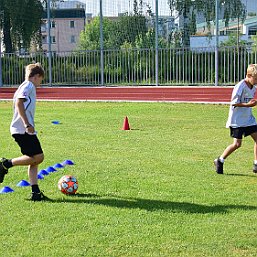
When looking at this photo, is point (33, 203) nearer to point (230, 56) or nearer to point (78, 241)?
point (78, 241)

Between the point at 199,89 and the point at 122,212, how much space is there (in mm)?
24021

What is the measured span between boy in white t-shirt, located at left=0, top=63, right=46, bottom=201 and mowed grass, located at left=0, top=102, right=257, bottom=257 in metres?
0.34

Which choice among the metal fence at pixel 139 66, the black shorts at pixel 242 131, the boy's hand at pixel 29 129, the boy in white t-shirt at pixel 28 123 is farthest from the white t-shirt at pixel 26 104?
the metal fence at pixel 139 66

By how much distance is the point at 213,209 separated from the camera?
6.41m

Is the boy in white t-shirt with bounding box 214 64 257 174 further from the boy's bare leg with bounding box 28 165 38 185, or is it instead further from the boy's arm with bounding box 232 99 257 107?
the boy's bare leg with bounding box 28 165 38 185

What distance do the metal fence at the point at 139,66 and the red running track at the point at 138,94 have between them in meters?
1.97

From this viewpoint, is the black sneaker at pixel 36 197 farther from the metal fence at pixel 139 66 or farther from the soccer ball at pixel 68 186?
the metal fence at pixel 139 66

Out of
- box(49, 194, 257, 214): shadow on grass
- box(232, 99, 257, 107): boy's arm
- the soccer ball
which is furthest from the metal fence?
box(49, 194, 257, 214): shadow on grass

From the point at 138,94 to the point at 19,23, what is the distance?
13.2 meters

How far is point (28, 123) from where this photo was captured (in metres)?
6.84

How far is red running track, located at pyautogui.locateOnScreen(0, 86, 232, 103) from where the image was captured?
2623 cm

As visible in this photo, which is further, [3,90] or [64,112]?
[3,90]

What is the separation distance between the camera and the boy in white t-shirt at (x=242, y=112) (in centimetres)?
839

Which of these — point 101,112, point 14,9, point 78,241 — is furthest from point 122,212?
point 14,9
